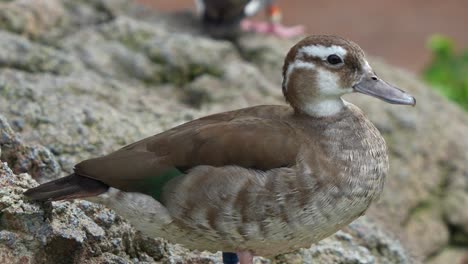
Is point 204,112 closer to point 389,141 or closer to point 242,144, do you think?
point 389,141

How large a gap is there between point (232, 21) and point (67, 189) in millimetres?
4255

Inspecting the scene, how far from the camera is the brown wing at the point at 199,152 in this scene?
10.7 feet

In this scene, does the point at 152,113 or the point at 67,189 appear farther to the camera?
the point at 152,113

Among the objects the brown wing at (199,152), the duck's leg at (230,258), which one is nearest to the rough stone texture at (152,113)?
the duck's leg at (230,258)

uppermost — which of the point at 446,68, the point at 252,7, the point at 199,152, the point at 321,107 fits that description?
the point at 252,7

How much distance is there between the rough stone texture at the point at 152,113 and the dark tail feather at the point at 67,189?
0.38 ft

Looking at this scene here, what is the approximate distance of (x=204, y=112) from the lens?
16.2 feet

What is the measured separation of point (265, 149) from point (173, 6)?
8903mm

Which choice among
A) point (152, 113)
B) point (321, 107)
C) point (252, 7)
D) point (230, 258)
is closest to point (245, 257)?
point (230, 258)

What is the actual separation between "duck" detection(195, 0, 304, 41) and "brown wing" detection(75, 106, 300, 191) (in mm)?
3370

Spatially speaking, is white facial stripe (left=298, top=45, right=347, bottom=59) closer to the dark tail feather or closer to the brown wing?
the brown wing

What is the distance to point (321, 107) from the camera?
3.52 m

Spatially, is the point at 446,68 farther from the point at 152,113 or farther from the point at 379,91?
the point at 379,91

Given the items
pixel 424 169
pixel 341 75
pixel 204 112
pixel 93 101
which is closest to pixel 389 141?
pixel 424 169
